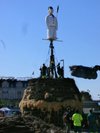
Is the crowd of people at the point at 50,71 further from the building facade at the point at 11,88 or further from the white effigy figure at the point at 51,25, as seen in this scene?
the building facade at the point at 11,88

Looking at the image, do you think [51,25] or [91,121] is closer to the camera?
[91,121]

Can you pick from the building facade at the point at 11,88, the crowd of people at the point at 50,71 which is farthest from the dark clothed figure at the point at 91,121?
the building facade at the point at 11,88

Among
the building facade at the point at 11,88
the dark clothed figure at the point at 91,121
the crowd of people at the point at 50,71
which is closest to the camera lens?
the dark clothed figure at the point at 91,121

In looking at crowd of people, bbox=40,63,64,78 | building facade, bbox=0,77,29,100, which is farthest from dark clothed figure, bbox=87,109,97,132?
building facade, bbox=0,77,29,100

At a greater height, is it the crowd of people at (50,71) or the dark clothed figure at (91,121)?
the crowd of people at (50,71)

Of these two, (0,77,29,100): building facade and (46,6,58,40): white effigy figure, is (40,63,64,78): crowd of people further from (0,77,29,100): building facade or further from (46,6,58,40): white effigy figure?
(0,77,29,100): building facade

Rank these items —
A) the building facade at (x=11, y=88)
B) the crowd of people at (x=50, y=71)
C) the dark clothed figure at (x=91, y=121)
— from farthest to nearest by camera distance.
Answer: the building facade at (x=11, y=88) < the crowd of people at (x=50, y=71) < the dark clothed figure at (x=91, y=121)

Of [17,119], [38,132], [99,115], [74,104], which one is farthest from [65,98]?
[38,132]

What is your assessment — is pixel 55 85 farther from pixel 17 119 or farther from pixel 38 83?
pixel 17 119

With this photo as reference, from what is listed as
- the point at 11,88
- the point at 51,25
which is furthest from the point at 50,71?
the point at 11,88

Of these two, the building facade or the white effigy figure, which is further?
the building facade

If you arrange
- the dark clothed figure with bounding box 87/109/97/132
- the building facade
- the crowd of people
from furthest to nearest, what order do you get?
the building facade, the crowd of people, the dark clothed figure with bounding box 87/109/97/132

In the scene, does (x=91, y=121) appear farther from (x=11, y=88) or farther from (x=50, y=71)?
(x=11, y=88)

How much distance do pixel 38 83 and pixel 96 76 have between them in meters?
5.65
